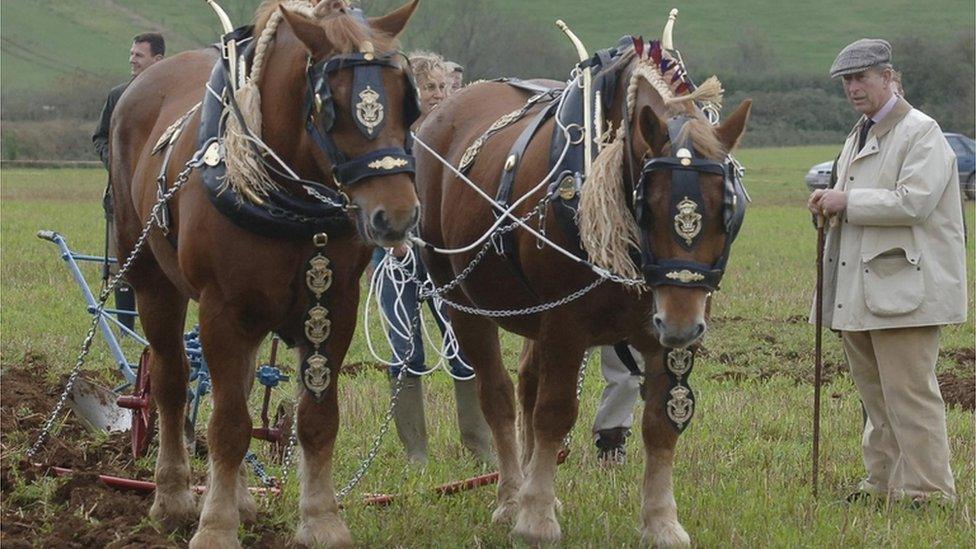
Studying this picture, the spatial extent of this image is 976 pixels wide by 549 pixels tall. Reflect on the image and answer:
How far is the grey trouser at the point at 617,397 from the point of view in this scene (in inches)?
279

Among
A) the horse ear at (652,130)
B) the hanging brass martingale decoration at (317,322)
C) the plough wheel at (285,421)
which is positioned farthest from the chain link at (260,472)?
the horse ear at (652,130)

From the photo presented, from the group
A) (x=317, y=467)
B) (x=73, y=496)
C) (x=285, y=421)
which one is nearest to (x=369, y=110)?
Answer: (x=317, y=467)

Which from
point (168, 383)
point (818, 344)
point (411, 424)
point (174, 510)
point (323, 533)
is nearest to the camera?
point (323, 533)

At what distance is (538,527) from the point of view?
5387 millimetres

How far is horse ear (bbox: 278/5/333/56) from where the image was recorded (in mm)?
4570

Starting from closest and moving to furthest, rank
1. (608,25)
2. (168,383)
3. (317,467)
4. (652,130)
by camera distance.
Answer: (652,130) < (317,467) < (168,383) < (608,25)

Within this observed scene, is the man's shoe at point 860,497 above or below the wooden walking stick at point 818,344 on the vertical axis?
below

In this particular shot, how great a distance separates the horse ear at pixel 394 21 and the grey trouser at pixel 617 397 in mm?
2809

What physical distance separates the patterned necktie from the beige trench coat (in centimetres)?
10

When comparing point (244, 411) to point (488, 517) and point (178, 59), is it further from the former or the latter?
point (178, 59)

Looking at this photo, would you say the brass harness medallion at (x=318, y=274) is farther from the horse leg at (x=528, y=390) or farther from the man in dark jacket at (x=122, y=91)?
the man in dark jacket at (x=122, y=91)

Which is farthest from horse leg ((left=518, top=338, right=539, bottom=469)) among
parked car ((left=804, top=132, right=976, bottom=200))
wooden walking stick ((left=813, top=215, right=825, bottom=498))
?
parked car ((left=804, top=132, right=976, bottom=200))

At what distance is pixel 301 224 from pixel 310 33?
0.71 meters

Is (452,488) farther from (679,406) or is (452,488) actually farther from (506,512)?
(679,406)
